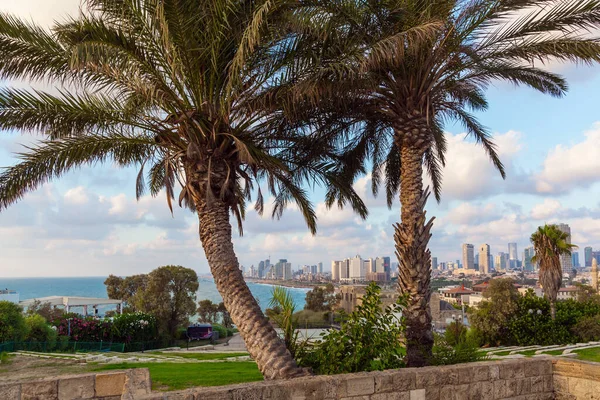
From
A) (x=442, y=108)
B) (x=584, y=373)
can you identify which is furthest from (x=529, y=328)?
(x=584, y=373)

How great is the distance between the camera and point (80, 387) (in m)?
5.66

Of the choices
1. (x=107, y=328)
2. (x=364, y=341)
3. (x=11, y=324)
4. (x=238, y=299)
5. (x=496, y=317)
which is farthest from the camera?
(x=107, y=328)

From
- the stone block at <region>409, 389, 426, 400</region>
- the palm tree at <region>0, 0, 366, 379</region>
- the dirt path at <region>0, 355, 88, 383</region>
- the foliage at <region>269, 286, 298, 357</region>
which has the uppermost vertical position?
the palm tree at <region>0, 0, 366, 379</region>

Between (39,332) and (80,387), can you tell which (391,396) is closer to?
(80,387)

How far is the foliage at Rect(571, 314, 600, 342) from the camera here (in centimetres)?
1652

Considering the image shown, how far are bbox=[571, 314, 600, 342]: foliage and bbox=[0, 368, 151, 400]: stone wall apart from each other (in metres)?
16.5

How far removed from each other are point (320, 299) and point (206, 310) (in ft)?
42.1

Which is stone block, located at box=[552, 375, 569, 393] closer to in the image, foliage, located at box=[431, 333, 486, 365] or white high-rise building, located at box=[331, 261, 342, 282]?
foliage, located at box=[431, 333, 486, 365]

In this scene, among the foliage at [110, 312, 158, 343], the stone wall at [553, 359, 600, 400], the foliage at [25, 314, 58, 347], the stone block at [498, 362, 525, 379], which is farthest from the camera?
the foliage at [110, 312, 158, 343]

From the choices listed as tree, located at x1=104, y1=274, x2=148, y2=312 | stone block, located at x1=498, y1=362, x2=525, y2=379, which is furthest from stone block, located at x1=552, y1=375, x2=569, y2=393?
tree, located at x1=104, y1=274, x2=148, y2=312

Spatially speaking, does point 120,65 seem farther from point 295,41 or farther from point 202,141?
point 295,41

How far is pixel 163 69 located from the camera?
8211 millimetres

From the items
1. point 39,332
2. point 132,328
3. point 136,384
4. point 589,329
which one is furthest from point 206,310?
point 136,384

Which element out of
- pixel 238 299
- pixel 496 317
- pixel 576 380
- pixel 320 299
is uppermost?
pixel 238 299
